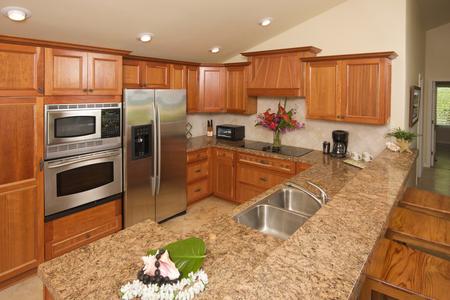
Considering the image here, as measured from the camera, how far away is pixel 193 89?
4523mm

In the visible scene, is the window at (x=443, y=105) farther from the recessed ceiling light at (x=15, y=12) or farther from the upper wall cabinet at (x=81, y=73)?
the recessed ceiling light at (x=15, y=12)

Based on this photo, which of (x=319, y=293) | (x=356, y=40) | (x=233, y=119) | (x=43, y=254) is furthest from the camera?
(x=233, y=119)

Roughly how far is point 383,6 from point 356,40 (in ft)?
1.42

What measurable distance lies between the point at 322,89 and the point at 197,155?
6.29ft

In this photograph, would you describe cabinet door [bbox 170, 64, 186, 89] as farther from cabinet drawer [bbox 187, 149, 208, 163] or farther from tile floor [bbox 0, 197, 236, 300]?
tile floor [bbox 0, 197, 236, 300]

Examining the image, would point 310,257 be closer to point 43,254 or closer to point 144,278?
point 144,278

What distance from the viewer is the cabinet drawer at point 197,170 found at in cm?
429

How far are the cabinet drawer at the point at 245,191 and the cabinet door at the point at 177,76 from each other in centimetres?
165

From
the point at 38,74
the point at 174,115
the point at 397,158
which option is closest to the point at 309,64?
the point at 397,158

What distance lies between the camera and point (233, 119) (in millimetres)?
5078

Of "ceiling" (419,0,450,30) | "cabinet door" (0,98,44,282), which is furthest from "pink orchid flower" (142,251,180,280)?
"ceiling" (419,0,450,30)

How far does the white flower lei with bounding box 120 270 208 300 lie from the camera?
98 cm

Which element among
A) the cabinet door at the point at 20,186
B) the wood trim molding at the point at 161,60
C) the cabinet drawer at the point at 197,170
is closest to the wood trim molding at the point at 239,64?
the wood trim molding at the point at 161,60

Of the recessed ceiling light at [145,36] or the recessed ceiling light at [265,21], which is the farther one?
the recessed ceiling light at [265,21]
